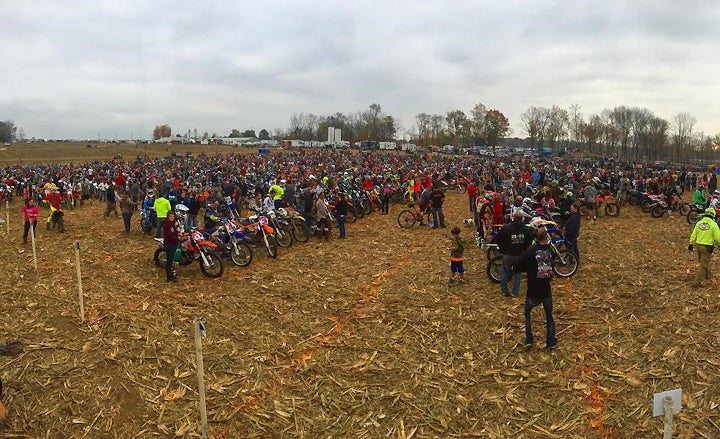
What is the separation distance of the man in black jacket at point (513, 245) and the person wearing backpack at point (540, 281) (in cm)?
193

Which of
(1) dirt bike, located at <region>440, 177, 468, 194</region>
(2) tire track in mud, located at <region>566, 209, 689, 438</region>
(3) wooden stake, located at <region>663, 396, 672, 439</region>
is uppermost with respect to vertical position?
(1) dirt bike, located at <region>440, 177, 468, 194</region>

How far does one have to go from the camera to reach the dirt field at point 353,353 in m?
5.18

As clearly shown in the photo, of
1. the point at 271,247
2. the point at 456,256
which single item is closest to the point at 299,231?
the point at 271,247

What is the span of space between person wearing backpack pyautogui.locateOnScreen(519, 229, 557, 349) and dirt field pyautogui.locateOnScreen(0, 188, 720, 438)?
0.29 meters

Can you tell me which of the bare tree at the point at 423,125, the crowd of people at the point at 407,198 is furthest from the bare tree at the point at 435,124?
the crowd of people at the point at 407,198

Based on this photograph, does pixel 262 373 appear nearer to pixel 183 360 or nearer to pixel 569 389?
pixel 183 360

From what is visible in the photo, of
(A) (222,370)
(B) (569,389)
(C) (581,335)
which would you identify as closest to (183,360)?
(A) (222,370)

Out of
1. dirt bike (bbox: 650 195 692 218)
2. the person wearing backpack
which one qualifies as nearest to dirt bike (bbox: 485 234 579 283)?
the person wearing backpack

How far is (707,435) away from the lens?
187 inches

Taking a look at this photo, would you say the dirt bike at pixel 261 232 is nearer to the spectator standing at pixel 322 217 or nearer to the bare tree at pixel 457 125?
the spectator standing at pixel 322 217

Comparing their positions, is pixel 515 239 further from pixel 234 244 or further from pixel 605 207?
pixel 605 207

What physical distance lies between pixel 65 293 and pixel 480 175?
28089mm

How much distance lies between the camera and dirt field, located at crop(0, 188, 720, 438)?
5.18 meters

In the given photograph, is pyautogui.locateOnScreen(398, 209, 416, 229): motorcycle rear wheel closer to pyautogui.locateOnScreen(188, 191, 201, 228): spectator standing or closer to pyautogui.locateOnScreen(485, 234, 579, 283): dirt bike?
pyautogui.locateOnScreen(485, 234, 579, 283): dirt bike
